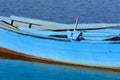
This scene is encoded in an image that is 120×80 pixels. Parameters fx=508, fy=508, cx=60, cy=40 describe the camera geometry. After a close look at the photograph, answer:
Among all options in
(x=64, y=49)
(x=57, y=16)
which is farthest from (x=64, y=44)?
(x=57, y=16)

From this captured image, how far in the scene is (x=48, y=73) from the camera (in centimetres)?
1429

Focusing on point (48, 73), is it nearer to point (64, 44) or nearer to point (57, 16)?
point (64, 44)

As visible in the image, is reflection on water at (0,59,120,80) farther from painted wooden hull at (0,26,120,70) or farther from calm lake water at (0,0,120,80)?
painted wooden hull at (0,26,120,70)

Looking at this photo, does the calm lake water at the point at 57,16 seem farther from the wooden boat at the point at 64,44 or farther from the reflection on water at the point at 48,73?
the wooden boat at the point at 64,44

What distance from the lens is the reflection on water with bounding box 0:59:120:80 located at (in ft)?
46.0

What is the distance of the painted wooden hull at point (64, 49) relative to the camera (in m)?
13.9

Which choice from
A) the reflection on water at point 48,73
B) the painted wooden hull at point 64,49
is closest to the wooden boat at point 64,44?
the painted wooden hull at point 64,49

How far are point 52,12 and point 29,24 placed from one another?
6.96 metres

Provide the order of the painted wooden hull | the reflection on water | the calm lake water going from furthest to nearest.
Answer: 1. the calm lake water
2. the reflection on water
3. the painted wooden hull

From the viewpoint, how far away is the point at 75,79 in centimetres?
1392

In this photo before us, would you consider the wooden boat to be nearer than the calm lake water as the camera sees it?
Yes

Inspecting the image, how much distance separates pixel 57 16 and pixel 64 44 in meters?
7.62

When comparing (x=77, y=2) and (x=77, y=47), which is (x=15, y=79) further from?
(x=77, y=2)

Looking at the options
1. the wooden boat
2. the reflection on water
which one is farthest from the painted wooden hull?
the reflection on water
